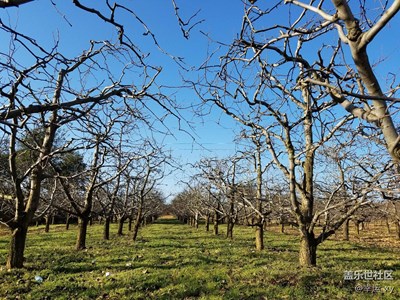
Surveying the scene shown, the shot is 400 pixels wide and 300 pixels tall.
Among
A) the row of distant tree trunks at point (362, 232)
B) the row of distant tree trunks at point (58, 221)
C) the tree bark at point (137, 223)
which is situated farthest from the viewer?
the row of distant tree trunks at point (58, 221)

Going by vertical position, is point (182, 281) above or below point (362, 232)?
above

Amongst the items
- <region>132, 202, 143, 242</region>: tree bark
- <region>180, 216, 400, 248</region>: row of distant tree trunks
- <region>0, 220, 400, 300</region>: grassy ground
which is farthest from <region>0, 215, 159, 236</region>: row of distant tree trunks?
<region>0, 220, 400, 300</region>: grassy ground

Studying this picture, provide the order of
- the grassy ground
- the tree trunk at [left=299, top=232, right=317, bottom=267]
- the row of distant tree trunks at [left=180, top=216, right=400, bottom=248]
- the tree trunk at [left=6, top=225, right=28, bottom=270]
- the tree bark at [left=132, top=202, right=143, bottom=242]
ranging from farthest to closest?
the row of distant tree trunks at [left=180, top=216, right=400, bottom=248], the tree bark at [left=132, top=202, right=143, bottom=242], the tree trunk at [left=6, top=225, right=28, bottom=270], the tree trunk at [left=299, top=232, right=317, bottom=267], the grassy ground

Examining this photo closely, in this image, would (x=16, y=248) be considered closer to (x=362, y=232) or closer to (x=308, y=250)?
(x=308, y=250)

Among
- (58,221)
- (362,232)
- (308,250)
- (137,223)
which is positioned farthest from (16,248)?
(58,221)

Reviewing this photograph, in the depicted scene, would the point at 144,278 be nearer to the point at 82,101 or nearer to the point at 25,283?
the point at 25,283

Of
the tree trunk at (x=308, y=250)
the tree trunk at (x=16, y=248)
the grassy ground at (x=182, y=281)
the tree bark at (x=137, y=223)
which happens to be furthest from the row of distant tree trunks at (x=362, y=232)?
the tree trunk at (x=16, y=248)

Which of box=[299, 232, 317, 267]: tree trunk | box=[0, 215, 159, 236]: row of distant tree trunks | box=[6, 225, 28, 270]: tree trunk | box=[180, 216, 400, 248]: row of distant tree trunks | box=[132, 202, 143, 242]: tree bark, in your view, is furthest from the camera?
box=[0, 215, 159, 236]: row of distant tree trunks

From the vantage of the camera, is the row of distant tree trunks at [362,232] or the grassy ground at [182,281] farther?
the row of distant tree trunks at [362,232]

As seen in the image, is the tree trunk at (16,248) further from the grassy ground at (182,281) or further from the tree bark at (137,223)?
the tree bark at (137,223)

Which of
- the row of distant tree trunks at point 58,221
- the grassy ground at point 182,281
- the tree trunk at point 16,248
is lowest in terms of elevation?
the row of distant tree trunks at point 58,221

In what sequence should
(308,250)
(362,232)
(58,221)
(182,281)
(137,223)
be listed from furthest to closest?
(58,221) → (362,232) → (137,223) → (308,250) → (182,281)

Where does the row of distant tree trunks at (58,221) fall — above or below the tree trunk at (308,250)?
below

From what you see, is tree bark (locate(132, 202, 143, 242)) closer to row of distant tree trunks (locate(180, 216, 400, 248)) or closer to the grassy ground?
row of distant tree trunks (locate(180, 216, 400, 248))
